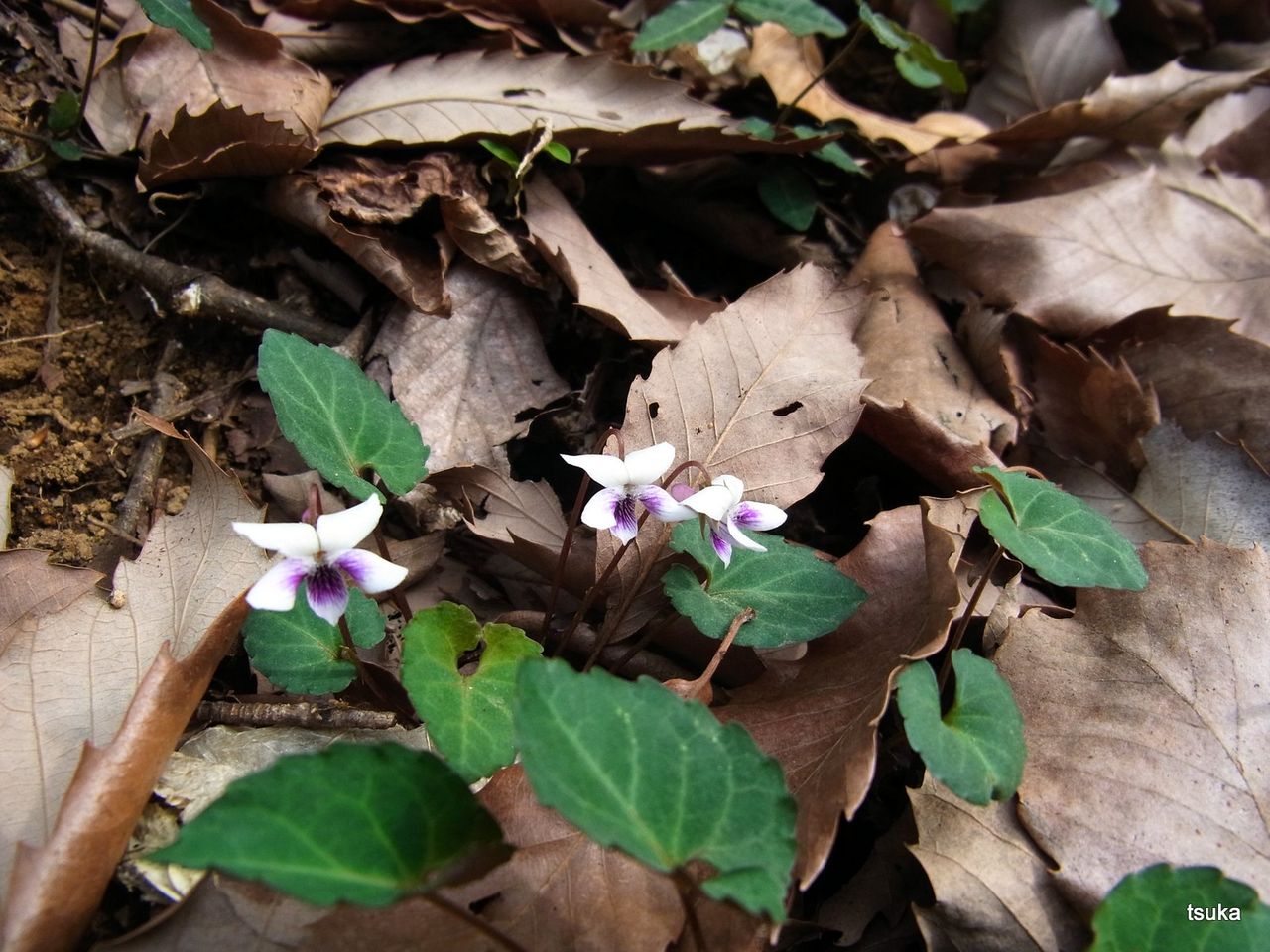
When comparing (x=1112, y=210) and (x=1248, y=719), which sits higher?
(x=1112, y=210)

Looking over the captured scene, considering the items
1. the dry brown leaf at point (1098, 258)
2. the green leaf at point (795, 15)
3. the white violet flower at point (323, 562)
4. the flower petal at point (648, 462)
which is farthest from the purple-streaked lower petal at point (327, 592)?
the green leaf at point (795, 15)

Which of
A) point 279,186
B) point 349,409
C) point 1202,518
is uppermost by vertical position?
point 279,186

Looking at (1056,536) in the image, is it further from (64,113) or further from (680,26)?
(64,113)

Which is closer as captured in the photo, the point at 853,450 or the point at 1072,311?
the point at 853,450

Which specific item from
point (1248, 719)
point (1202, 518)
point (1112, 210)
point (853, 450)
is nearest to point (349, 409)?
point (853, 450)

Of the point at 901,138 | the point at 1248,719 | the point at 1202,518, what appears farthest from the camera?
the point at 901,138

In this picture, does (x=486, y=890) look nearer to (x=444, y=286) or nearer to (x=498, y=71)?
(x=444, y=286)

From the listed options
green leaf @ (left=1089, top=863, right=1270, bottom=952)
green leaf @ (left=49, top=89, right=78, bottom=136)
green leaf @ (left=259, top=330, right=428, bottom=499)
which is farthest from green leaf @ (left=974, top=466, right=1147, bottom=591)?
green leaf @ (left=49, top=89, right=78, bottom=136)
